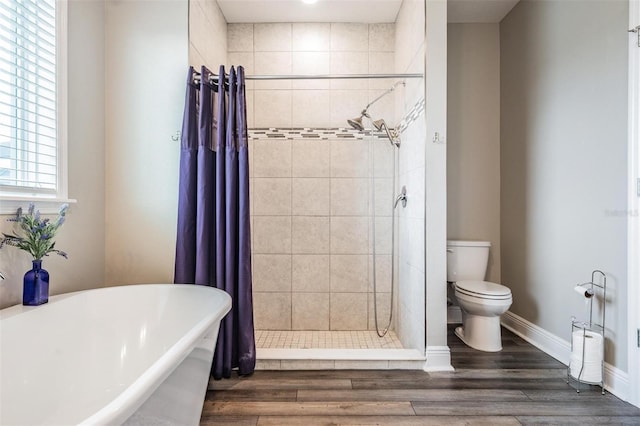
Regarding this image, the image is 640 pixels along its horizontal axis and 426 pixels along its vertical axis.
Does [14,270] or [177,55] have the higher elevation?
[177,55]

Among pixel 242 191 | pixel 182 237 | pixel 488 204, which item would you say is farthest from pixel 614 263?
pixel 182 237

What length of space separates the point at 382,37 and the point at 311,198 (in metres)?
1.55

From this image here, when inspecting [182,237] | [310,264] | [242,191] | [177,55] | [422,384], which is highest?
[177,55]

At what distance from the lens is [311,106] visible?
9.22ft

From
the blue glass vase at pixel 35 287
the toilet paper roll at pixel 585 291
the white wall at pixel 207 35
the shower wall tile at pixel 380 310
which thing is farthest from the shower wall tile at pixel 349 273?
the blue glass vase at pixel 35 287

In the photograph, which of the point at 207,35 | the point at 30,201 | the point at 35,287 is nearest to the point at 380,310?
the point at 35,287

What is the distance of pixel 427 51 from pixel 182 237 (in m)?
1.91

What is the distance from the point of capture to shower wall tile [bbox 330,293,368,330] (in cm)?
279

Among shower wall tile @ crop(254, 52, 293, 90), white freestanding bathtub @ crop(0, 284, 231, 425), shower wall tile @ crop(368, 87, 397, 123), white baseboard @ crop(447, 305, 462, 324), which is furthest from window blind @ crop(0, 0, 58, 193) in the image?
white baseboard @ crop(447, 305, 462, 324)

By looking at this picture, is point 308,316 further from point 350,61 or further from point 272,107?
point 350,61

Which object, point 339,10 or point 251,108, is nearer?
point 339,10

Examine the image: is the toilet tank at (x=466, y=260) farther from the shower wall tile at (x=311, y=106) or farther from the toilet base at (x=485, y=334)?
the shower wall tile at (x=311, y=106)

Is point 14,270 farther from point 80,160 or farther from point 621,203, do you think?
point 621,203

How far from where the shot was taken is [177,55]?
1951 millimetres
